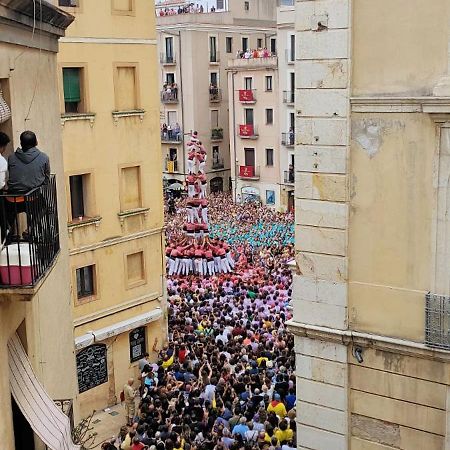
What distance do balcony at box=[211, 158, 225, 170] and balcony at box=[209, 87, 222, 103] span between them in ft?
13.8

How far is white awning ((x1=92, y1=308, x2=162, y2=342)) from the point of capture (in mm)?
21906

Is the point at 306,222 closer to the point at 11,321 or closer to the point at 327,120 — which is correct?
the point at 327,120

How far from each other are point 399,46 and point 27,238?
6.36 meters

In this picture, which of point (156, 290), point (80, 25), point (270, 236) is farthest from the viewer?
point (270, 236)

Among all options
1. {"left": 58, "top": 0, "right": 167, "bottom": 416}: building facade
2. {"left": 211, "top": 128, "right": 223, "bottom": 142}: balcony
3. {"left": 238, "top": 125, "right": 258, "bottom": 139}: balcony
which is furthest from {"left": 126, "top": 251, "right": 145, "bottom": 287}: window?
{"left": 211, "top": 128, "right": 223, "bottom": 142}: balcony

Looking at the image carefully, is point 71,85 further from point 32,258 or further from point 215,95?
point 215,95

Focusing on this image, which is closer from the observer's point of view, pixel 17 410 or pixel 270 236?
pixel 17 410

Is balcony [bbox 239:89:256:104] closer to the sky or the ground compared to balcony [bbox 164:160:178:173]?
closer to the sky

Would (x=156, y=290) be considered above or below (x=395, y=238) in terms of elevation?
below

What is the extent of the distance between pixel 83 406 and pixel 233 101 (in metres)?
33.4

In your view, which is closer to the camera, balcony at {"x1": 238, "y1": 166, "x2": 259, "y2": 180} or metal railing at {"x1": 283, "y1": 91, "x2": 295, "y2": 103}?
metal railing at {"x1": 283, "y1": 91, "x2": 295, "y2": 103}

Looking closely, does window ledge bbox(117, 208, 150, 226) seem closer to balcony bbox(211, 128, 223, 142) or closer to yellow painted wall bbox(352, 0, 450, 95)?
yellow painted wall bbox(352, 0, 450, 95)

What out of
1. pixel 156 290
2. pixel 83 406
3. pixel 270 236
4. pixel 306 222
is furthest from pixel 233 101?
pixel 306 222

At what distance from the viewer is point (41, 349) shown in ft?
33.0
